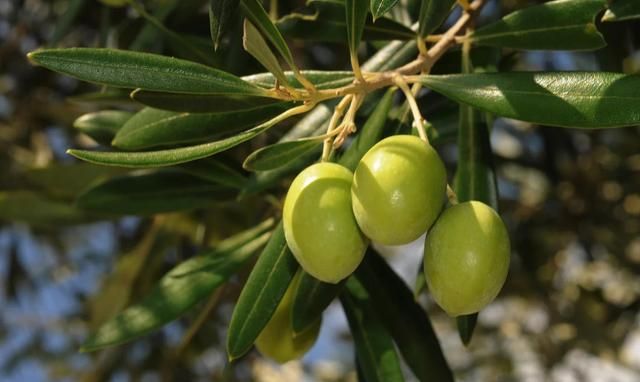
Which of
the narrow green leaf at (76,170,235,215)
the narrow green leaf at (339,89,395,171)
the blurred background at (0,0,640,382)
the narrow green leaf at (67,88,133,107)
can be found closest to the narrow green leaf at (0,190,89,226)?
the blurred background at (0,0,640,382)

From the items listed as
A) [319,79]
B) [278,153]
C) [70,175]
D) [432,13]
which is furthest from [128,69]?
[70,175]

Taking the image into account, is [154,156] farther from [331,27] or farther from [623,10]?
[623,10]

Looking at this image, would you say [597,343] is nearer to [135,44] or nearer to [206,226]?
[206,226]

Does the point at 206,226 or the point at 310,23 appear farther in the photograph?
the point at 206,226

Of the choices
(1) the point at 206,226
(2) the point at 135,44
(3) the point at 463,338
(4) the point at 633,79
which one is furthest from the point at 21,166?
(4) the point at 633,79

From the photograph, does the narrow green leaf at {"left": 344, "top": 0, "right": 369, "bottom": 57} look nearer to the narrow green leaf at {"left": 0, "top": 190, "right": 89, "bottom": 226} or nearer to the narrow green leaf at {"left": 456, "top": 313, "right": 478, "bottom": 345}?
the narrow green leaf at {"left": 456, "top": 313, "right": 478, "bottom": 345}

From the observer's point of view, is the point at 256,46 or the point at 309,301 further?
the point at 309,301
